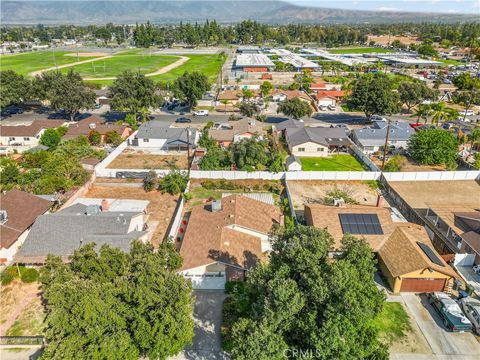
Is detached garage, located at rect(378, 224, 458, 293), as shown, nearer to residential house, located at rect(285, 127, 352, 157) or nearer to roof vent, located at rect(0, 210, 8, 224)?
residential house, located at rect(285, 127, 352, 157)

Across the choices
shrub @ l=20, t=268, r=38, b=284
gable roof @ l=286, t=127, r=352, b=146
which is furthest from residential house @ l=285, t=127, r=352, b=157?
shrub @ l=20, t=268, r=38, b=284

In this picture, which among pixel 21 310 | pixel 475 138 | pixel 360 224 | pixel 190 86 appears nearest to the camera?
pixel 21 310

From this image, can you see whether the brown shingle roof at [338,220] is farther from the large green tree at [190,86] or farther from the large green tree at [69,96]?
the large green tree at [69,96]

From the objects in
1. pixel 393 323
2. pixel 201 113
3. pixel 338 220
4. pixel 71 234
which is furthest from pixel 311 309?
pixel 201 113

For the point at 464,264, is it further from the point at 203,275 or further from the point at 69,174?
the point at 69,174

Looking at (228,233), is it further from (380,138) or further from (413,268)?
(380,138)

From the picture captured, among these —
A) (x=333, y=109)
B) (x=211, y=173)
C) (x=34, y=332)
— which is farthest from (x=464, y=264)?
(x=333, y=109)

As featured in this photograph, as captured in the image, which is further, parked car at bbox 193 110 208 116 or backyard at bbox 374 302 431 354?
parked car at bbox 193 110 208 116
